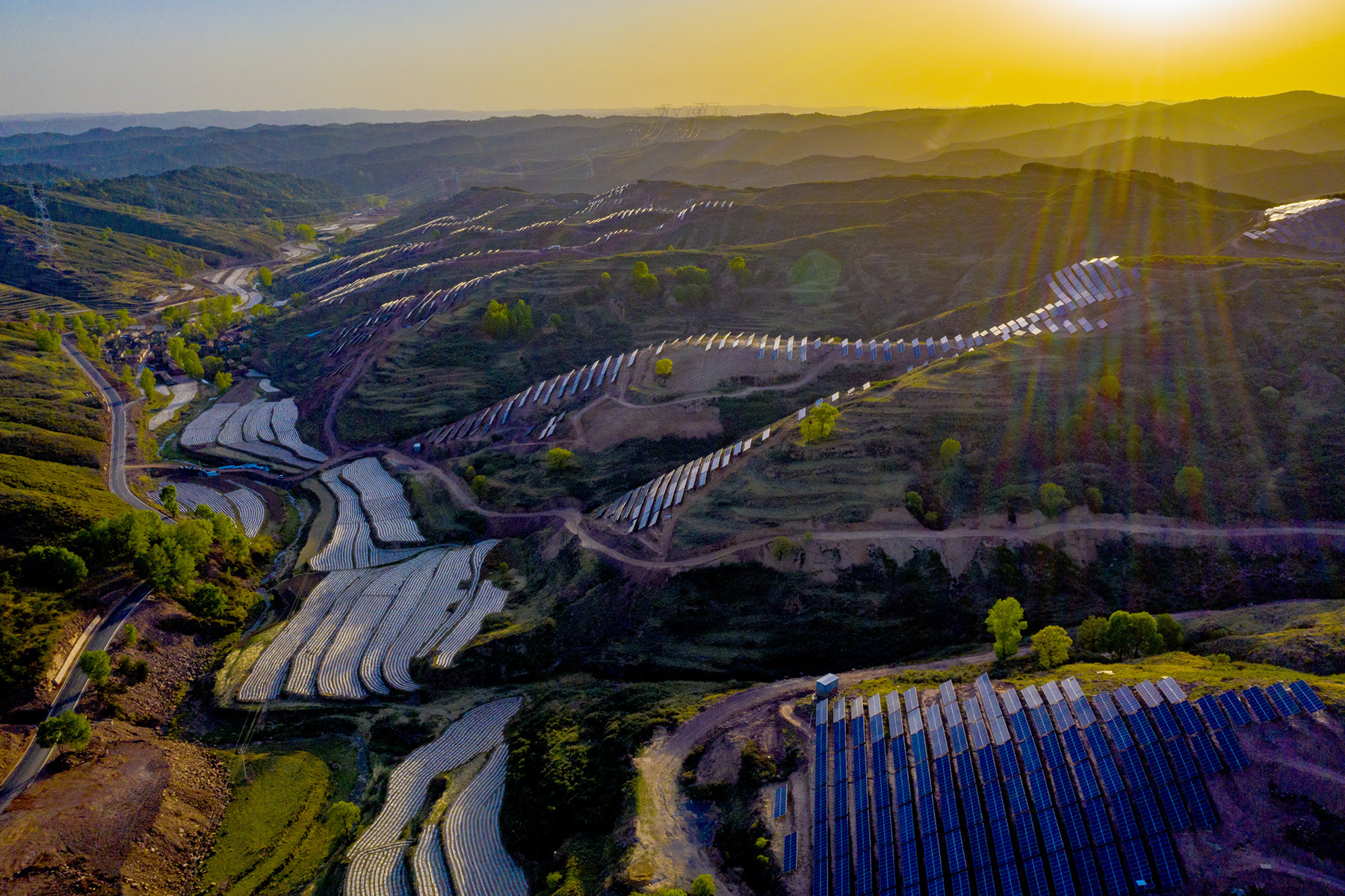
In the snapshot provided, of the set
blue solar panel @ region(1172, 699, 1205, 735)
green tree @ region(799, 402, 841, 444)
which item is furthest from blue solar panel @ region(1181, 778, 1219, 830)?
green tree @ region(799, 402, 841, 444)

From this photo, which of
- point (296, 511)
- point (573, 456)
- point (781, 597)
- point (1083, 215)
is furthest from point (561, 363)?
point (1083, 215)

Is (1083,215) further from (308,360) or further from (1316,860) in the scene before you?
(308,360)

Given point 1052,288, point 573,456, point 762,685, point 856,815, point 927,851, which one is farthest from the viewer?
point 1052,288

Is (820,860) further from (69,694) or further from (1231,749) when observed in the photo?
(69,694)

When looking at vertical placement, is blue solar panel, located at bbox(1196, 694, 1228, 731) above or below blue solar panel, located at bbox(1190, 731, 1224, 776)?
above

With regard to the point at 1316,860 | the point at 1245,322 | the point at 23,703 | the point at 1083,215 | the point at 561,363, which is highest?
the point at 1083,215

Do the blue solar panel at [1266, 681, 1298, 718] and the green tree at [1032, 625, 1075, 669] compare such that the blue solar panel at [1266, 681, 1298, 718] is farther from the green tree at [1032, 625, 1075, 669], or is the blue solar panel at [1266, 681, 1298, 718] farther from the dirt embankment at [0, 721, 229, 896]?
the dirt embankment at [0, 721, 229, 896]

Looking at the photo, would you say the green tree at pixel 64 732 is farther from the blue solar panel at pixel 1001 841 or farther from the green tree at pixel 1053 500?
the green tree at pixel 1053 500
